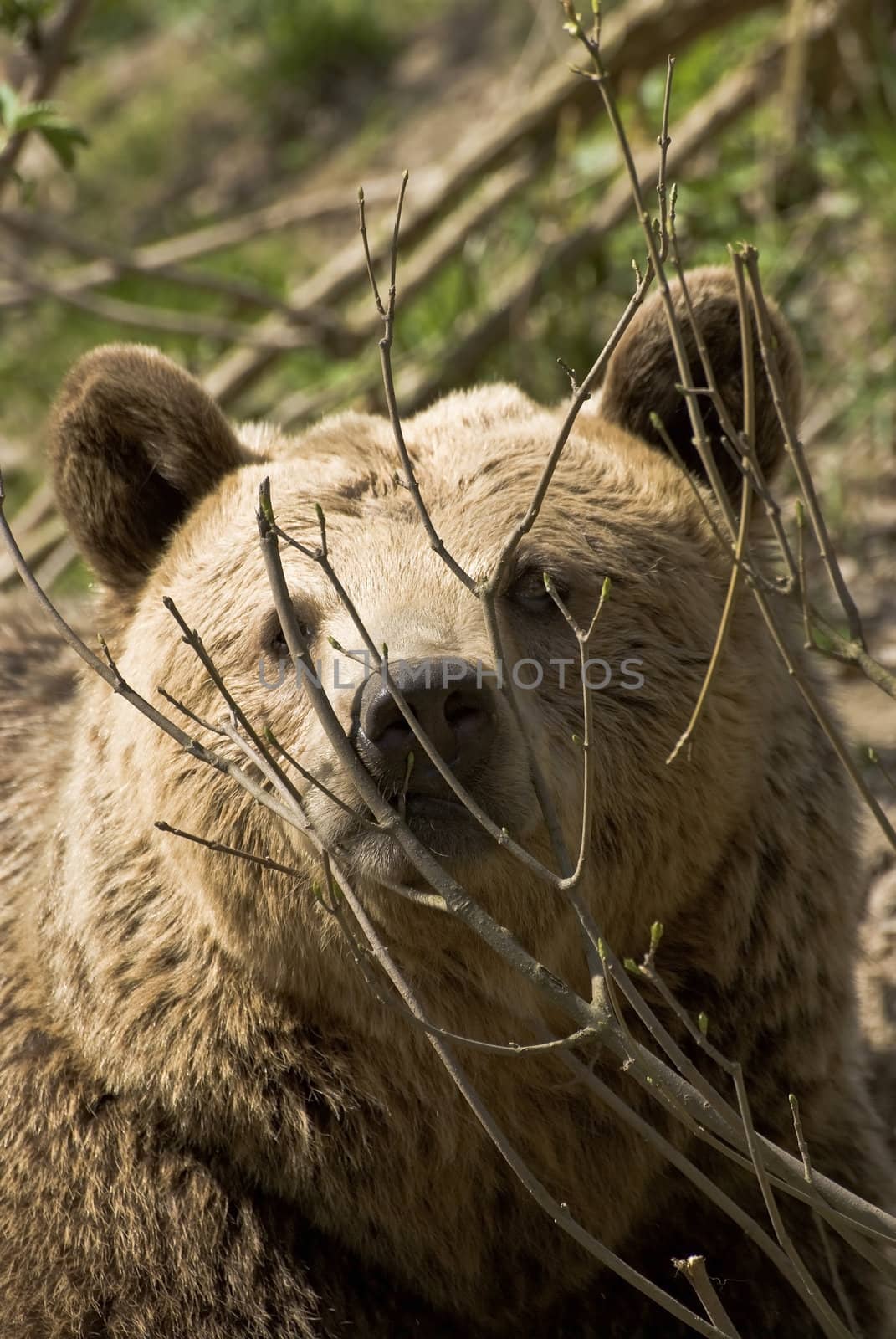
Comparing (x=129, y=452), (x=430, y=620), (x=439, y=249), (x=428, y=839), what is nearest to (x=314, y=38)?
(x=439, y=249)

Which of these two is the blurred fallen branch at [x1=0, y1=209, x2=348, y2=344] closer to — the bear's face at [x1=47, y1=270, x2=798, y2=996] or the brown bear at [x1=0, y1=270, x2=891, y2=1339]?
the bear's face at [x1=47, y1=270, x2=798, y2=996]

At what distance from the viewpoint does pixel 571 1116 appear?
116 inches

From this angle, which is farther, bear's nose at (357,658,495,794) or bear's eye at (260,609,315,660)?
bear's eye at (260,609,315,660)

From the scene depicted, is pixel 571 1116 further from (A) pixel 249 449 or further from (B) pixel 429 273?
(B) pixel 429 273

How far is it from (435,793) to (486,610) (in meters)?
0.35

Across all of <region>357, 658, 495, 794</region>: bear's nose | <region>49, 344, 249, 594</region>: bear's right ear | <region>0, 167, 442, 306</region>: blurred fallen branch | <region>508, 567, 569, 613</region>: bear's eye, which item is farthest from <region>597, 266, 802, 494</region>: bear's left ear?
<region>0, 167, 442, 306</region>: blurred fallen branch

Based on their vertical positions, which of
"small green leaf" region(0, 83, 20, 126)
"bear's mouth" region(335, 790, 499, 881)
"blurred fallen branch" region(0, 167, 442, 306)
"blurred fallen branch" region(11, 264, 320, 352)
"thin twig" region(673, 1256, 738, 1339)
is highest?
"small green leaf" region(0, 83, 20, 126)

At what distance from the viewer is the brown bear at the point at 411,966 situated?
2.82 m

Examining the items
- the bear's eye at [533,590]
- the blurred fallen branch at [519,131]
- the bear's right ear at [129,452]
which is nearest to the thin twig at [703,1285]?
the bear's eye at [533,590]

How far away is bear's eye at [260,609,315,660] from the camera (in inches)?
113

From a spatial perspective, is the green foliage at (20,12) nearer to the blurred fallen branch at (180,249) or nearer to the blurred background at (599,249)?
the blurred background at (599,249)

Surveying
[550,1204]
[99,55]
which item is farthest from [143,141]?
[550,1204]

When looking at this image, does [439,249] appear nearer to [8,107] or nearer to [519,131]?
[519,131]

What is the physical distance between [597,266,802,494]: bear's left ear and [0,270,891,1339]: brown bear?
0.02 meters
